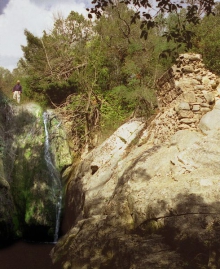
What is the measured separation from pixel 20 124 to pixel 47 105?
3.82 m

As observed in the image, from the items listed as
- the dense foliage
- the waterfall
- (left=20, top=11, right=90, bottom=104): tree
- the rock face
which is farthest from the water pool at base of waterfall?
(left=20, top=11, right=90, bottom=104): tree

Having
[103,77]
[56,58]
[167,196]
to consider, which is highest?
[56,58]

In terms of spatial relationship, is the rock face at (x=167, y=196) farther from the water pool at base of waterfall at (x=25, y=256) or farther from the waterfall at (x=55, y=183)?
the waterfall at (x=55, y=183)

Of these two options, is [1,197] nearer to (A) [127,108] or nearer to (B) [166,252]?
(A) [127,108]

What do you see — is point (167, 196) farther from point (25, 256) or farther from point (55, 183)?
point (55, 183)

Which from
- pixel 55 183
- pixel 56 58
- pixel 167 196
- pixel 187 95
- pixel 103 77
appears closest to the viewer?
pixel 167 196

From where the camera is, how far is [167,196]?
5.67 metres

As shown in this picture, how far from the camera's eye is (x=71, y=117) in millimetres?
15000

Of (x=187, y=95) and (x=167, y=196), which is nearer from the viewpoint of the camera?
(x=167, y=196)

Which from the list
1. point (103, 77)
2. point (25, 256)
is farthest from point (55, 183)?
point (103, 77)

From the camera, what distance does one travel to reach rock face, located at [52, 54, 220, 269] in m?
4.63

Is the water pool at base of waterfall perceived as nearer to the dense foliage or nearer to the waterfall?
the waterfall

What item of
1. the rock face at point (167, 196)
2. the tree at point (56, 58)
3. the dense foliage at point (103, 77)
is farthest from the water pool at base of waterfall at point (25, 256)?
the tree at point (56, 58)

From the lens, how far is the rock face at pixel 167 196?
463cm
